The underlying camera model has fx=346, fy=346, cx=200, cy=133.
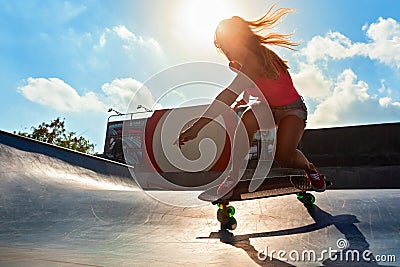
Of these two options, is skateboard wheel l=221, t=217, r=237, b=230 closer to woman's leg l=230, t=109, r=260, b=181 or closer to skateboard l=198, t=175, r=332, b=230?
skateboard l=198, t=175, r=332, b=230

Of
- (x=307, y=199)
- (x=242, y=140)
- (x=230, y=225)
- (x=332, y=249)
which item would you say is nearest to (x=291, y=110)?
(x=242, y=140)

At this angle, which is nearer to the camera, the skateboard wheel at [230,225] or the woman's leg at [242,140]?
the skateboard wheel at [230,225]

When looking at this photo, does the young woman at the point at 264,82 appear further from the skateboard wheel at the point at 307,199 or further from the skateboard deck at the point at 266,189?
the skateboard wheel at the point at 307,199

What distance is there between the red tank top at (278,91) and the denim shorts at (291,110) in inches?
1.3

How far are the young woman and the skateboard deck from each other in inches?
2.6

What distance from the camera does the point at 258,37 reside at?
2.86 meters

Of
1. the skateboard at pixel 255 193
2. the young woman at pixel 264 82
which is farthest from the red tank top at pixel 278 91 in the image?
the skateboard at pixel 255 193

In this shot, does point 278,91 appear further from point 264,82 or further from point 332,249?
point 332,249

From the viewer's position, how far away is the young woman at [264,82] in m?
2.79

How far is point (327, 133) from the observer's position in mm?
15195

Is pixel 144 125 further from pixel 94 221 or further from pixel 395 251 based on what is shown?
pixel 395 251

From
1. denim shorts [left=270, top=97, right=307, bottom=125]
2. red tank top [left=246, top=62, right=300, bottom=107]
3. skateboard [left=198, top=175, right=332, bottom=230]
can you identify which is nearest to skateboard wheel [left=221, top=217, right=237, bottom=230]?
skateboard [left=198, top=175, right=332, bottom=230]

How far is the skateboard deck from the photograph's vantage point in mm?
3074

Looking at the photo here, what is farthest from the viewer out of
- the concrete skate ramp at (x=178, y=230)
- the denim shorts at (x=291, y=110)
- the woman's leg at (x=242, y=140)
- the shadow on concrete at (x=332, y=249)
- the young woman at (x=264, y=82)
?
the woman's leg at (x=242, y=140)
